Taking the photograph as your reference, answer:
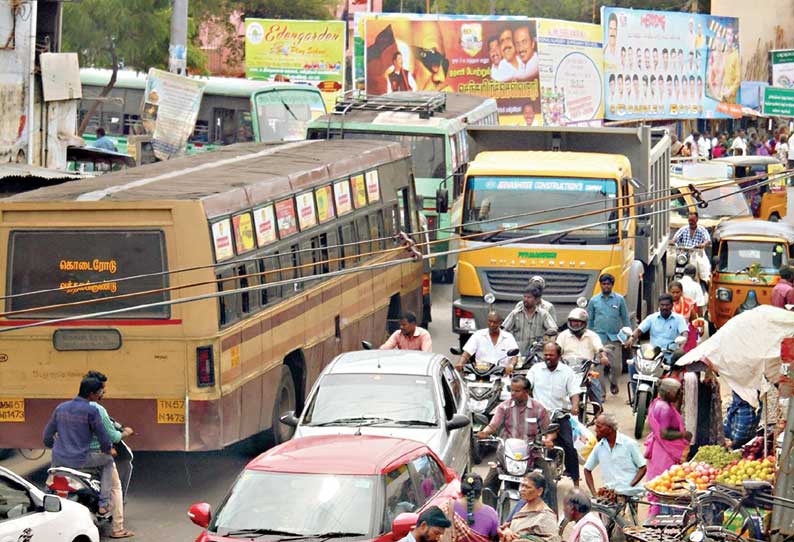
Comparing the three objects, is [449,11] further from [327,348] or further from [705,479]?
[705,479]

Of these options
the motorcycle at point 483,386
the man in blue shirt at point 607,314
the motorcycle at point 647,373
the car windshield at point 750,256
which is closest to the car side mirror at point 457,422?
the motorcycle at point 483,386

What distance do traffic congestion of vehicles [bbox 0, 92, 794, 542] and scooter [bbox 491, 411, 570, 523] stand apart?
3cm

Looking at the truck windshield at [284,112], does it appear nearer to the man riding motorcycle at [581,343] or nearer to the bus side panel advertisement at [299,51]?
the bus side panel advertisement at [299,51]

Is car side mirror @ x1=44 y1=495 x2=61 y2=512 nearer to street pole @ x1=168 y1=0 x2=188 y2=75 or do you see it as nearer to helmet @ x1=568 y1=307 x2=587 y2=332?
helmet @ x1=568 y1=307 x2=587 y2=332

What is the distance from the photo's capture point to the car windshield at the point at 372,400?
1205 cm

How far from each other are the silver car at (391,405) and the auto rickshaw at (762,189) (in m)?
21.1

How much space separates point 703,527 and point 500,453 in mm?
2935

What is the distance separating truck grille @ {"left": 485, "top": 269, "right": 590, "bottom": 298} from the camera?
61.3ft

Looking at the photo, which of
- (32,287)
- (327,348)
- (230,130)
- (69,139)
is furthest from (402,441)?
(230,130)

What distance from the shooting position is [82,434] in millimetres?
12180

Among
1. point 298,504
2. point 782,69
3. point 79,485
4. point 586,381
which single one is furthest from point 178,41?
point 782,69

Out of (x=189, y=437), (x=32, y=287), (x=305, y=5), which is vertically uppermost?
(x=305, y=5)

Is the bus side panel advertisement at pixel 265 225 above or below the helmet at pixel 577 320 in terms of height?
above

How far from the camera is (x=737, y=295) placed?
21.3 m
